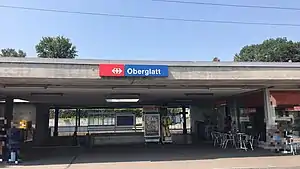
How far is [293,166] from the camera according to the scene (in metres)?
11.9

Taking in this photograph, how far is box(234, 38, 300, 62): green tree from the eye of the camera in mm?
60156

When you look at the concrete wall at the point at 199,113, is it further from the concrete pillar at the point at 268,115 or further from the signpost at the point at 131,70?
the signpost at the point at 131,70

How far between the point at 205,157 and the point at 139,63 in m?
5.14

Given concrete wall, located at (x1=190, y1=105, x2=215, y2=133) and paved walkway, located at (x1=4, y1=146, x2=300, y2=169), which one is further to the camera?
concrete wall, located at (x1=190, y1=105, x2=215, y2=133)

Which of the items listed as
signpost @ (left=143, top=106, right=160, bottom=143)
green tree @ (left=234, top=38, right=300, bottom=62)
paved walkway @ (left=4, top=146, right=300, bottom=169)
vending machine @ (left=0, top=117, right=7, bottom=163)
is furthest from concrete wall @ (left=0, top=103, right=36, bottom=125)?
green tree @ (left=234, top=38, right=300, bottom=62)

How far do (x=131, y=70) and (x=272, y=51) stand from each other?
5511 cm

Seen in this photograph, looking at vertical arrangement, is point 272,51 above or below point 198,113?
above

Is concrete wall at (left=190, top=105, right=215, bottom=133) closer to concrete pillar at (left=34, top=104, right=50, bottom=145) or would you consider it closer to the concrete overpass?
the concrete overpass

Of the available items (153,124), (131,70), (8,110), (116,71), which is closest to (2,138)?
(8,110)

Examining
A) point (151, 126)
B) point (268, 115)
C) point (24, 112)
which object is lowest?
point (151, 126)

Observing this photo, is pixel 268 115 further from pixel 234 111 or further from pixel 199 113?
pixel 199 113

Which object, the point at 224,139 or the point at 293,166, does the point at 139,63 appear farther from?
the point at 224,139

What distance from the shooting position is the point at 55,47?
57.5 m

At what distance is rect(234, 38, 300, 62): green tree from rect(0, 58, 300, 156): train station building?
3816 cm
